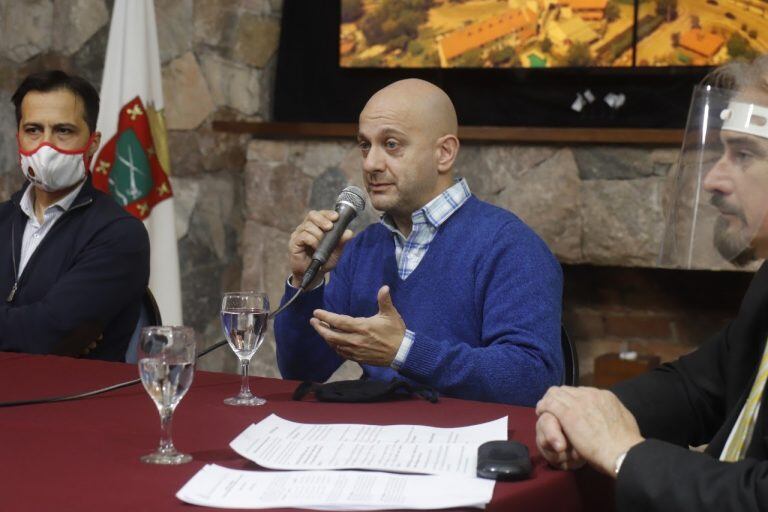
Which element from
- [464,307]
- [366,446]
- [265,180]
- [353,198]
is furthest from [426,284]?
[265,180]

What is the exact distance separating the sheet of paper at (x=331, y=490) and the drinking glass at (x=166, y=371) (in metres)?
0.08

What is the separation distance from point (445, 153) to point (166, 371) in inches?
44.5

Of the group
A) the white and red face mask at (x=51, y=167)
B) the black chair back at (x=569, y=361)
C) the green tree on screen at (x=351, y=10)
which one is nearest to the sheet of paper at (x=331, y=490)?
the black chair back at (x=569, y=361)

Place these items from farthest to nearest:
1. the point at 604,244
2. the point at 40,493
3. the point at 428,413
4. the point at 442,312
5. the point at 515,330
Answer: the point at 604,244 → the point at 442,312 → the point at 515,330 → the point at 428,413 → the point at 40,493

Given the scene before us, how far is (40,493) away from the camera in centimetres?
111

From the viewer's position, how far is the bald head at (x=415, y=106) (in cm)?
221

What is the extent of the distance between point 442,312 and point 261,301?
519 millimetres

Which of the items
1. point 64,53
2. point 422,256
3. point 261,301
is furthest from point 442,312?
point 64,53

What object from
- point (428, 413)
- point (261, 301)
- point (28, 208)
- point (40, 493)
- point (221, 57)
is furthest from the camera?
point (221, 57)

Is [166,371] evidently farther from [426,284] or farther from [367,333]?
[426,284]

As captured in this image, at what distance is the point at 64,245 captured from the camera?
2.45m

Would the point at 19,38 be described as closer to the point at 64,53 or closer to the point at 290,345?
the point at 64,53

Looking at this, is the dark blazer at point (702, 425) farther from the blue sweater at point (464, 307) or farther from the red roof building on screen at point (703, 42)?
the red roof building on screen at point (703, 42)

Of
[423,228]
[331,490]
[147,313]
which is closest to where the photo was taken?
[331,490]
